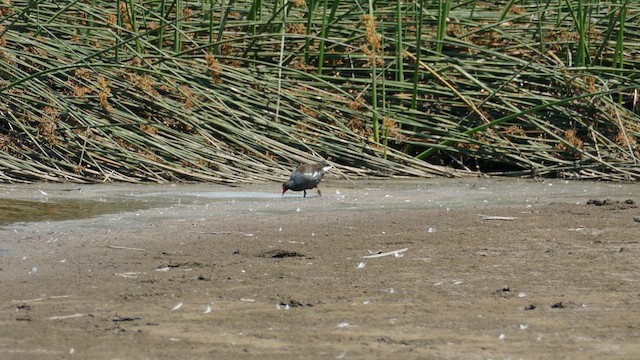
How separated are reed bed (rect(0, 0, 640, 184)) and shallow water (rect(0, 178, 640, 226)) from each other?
0.39 m

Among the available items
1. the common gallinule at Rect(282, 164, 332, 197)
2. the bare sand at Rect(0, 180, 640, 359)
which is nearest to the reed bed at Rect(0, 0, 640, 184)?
the common gallinule at Rect(282, 164, 332, 197)

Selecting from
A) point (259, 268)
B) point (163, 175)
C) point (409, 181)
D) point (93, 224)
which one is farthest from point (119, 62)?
point (259, 268)

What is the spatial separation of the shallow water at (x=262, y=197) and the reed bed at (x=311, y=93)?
385 millimetres

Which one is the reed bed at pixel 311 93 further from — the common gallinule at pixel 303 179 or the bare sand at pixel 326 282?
the bare sand at pixel 326 282

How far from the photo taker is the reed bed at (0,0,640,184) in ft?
31.7

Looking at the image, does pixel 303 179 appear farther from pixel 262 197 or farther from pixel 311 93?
pixel 311 93

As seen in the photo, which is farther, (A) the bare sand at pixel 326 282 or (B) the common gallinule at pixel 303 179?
(B) the common gallinule at pixel 303 179

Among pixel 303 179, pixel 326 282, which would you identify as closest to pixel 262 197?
pixel 303 179

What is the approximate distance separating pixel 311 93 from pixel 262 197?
2.11 metres

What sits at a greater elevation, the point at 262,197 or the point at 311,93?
the point at 311,93

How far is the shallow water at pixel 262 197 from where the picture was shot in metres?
7.60

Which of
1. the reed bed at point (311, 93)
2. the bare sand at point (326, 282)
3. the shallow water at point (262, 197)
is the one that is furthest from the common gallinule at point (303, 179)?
the reed bed at point (311, 93)

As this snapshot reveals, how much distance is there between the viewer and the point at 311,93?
1046 centimetres

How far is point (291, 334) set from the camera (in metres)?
4.19
